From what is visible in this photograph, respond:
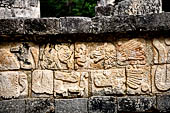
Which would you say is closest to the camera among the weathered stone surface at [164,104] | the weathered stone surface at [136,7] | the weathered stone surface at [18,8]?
the weathered stone surface at [164,104]

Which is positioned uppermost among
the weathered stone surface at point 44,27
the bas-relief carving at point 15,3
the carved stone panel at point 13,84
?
the bas-relief carving at point 15,3

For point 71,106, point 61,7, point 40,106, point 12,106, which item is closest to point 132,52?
point 71,106

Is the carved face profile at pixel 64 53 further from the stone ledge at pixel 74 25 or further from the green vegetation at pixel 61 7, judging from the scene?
the green vegetation at pixel 61 7

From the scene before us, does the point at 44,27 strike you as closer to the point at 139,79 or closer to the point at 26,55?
the point at 26,55

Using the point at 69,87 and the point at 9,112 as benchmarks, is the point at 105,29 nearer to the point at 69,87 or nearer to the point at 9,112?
the point at 69,87

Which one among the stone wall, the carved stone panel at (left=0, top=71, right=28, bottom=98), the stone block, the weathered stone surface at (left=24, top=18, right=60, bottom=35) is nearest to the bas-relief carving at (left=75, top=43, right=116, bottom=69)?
the stone wall

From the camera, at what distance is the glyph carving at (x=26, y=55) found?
12.9ft

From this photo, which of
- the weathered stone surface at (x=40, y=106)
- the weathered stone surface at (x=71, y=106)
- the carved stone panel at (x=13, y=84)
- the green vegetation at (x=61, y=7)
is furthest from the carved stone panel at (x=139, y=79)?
the green vegetation at (x=61, y=7)

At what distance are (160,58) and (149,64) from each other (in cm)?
18

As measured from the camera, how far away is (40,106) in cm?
385

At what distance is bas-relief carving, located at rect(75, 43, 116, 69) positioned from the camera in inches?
154

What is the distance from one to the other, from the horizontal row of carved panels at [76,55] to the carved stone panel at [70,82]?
0.09m

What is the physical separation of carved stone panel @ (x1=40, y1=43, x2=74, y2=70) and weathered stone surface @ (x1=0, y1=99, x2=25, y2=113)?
0.62m

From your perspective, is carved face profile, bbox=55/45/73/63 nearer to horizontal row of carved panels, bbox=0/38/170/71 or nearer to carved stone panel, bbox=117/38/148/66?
horizontal row of carved panels, bbox=0/38/170/71
